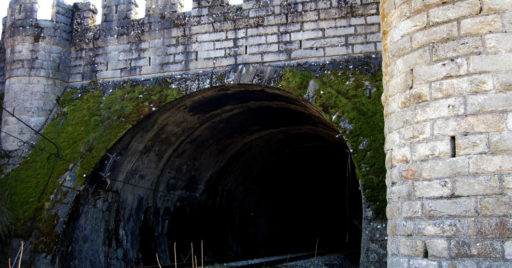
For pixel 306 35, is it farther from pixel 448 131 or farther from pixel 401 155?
pixel 448 131

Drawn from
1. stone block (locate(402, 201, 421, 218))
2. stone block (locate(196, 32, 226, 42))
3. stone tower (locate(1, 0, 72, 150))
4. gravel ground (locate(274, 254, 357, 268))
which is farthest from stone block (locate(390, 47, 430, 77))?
stone tower (locate(1, 0, 72, 150))

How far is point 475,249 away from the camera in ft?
13.4

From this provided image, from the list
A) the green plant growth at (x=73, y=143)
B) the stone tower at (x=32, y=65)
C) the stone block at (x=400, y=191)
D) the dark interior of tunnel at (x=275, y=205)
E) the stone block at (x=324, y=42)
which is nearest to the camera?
the stone block at (x=400, y=191)

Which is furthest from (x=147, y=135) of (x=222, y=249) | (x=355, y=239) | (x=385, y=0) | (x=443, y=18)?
(x=355, y=239)

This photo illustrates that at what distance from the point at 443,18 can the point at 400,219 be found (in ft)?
5.94

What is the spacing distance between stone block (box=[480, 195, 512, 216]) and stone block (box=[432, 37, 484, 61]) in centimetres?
122

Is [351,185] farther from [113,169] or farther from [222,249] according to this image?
[113,169]

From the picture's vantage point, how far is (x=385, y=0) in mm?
5402

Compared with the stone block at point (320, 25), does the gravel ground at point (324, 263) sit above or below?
below

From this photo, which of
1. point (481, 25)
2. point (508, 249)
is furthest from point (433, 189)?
point (481, 25)

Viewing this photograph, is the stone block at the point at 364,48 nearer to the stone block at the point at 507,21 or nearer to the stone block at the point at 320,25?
the stone block at the point at 320,25

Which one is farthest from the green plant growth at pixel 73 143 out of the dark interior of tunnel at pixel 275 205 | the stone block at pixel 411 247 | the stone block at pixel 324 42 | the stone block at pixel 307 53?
the stone block at pixel 411 247

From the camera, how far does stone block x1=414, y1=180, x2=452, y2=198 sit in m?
4.33

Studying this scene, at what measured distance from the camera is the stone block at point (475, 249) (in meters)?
4.01
